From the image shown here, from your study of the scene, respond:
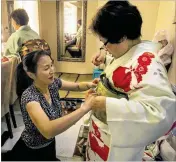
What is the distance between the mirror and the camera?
6.70ft

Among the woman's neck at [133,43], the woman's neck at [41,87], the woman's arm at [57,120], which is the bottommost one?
the woman's arm at [57,120]

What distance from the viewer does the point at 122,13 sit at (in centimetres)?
54

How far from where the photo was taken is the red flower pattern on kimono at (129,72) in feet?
1.70

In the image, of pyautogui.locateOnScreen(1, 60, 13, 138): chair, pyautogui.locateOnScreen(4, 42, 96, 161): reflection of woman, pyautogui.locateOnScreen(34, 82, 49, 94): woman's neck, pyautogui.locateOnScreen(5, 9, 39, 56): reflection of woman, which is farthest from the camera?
pyautogui.locateOnScreen(5, 9, 39, 56): reflection of woman

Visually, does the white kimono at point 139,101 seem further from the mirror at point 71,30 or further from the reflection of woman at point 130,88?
the mirror at point 71,30

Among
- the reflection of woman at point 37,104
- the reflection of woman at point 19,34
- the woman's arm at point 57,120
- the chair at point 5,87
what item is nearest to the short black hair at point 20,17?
the reflection of woman at point 19,34

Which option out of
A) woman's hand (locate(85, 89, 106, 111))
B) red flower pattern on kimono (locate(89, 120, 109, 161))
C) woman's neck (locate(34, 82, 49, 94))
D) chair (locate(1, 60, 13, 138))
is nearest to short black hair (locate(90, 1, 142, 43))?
woman's hand (locate(85, 89, 106, 111))

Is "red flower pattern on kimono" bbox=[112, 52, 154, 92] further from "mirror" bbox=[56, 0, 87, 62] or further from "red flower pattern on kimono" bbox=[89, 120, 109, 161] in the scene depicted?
"mirror" bbox=[56, 0, 87, 62]

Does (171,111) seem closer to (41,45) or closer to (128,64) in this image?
(128,64)

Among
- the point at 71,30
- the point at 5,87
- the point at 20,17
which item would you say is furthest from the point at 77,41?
the point at 5,87

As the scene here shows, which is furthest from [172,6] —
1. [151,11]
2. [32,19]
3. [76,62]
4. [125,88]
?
[125,88]

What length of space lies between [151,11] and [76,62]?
3.82ft

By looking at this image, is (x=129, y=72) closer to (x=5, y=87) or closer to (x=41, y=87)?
(x=41, y=87)

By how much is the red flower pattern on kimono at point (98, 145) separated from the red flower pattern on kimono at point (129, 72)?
0.26m
